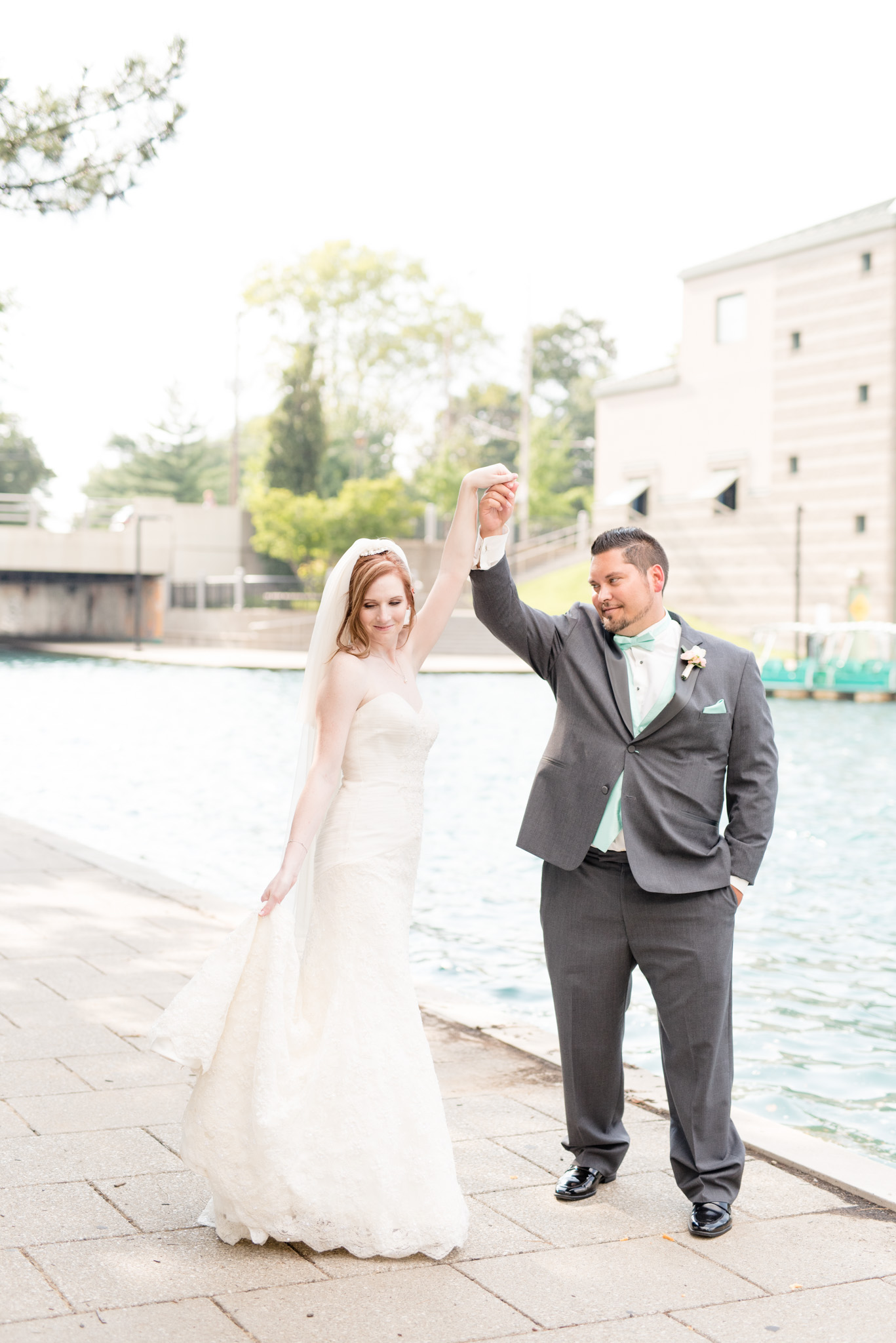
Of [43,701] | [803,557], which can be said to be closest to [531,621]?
[43,701]

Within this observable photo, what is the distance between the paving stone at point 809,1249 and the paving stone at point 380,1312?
706 mm

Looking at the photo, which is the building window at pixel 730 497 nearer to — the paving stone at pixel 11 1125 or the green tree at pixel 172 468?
the green tree at pixel 172 468

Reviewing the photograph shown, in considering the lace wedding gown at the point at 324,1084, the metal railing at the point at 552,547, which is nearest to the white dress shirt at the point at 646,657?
the lace wedding gown at the point at 324,1084

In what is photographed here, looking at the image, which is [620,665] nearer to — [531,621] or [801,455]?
[531,621]

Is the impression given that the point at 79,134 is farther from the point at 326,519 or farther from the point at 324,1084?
the point at 326,519

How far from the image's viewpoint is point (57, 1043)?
543cm

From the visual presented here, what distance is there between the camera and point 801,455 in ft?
149

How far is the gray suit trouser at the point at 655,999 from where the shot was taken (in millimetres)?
3857

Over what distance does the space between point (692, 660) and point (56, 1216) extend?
7.48 ft

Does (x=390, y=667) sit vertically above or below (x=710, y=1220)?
above

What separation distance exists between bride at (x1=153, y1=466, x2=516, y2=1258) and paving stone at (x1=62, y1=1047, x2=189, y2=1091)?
137cm

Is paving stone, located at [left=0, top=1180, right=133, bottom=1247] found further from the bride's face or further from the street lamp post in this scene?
the street lamp post

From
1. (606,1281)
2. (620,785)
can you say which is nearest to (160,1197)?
(606,1281)

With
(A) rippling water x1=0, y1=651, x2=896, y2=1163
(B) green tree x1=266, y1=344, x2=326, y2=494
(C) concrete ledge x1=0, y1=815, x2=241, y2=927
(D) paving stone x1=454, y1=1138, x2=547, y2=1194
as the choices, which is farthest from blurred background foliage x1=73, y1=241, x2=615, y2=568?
(D) paving stone x1=454, y1=1138, x2=547, y2=1194
